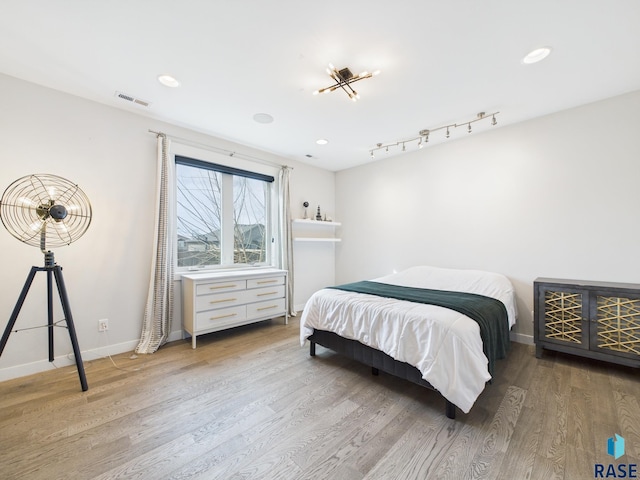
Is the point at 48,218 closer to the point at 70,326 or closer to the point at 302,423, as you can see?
the point at 70,326

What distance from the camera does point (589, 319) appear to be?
2.41 meters

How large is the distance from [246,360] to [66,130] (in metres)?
2.85

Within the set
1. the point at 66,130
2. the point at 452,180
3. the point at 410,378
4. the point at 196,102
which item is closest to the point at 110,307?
the point at 66,130

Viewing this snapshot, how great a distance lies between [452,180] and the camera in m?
3.63

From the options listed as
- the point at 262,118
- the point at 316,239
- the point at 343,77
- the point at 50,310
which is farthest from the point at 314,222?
the point at 50,310

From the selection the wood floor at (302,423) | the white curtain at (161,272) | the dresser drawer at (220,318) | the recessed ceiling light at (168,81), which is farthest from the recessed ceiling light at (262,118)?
the wood floor at (302,423)

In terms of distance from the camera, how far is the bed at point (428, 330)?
5.61 feet

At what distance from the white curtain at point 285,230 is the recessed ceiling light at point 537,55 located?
10.1ft

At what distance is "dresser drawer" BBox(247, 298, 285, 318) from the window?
30.1 inches

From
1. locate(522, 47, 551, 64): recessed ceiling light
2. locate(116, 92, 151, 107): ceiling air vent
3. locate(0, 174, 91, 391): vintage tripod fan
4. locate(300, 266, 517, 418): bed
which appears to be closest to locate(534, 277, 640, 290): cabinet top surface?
locate(300, 266, 517, 418): bed

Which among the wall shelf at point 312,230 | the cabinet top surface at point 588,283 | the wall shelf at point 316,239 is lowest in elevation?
the cabinet top surface at point 588,283

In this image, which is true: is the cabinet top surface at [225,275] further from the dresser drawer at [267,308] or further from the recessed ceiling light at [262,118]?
the recessed ceiling light at [262,118]

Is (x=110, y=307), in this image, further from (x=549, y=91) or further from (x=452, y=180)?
(x=549, y=91)

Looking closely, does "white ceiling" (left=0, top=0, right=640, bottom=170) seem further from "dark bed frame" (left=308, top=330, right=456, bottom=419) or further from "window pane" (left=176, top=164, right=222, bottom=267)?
"dark bed frame" (left=308, top=330, right=456, bottom=419)
